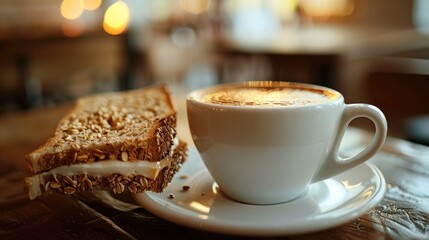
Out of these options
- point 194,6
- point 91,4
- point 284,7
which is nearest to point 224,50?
point 284,7

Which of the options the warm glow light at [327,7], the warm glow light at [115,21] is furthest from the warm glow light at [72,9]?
the warm glow light at [327,7]

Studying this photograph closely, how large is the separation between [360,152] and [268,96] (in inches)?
6.2

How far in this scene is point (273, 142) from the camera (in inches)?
21.1

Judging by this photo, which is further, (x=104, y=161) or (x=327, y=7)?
(x=327, y=7)

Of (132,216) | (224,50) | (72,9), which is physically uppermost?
(72,9)

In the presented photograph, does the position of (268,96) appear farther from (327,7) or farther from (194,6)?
(194,6)

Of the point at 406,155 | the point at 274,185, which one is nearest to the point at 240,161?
the point at 274,185

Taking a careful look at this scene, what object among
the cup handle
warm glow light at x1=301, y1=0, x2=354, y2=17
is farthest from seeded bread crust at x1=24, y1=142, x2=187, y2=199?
warm glow light at x1=301, y1=0, x2=354, y2=17

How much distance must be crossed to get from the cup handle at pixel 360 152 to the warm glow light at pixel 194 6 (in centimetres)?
615

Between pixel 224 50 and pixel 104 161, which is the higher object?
pixel 104 161

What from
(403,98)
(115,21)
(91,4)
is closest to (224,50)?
(115,21)

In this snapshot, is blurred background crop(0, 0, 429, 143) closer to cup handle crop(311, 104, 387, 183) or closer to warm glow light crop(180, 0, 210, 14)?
warm glow light crop(180, 0, 210, 14)

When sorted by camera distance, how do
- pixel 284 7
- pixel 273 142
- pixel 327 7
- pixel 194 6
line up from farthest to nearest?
1. pixel 194 6
2. pixel 284 7
3. pixel 327 7
4. pixel 273 142

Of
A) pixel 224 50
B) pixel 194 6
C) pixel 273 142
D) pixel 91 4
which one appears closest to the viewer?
pixel 273 142
